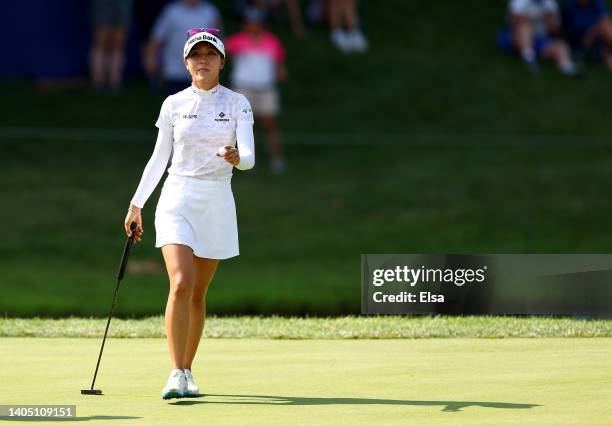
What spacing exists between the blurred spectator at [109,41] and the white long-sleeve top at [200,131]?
13.8 m

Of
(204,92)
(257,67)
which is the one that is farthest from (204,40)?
(257,67)

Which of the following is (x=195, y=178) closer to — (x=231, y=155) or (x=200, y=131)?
(x=200, y=131)

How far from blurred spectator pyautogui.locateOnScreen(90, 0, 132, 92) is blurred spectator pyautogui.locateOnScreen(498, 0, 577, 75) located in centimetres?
563

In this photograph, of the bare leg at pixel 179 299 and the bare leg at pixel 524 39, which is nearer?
the bare leg at pixel 179 299

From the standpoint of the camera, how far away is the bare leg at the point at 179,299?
24.8 feet
